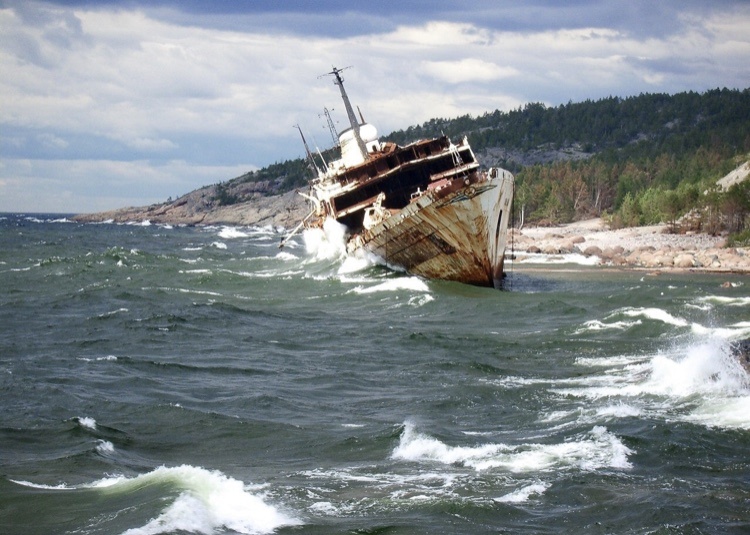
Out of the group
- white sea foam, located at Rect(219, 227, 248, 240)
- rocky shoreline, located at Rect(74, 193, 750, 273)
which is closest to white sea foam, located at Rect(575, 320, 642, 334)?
rocky shoreline, located at Rect(74, 193, 750, 273)

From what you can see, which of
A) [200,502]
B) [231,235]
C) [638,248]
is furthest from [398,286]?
[231,235]

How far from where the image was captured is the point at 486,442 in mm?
17391

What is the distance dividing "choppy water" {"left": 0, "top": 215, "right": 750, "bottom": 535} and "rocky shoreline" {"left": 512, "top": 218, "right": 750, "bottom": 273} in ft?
47.9

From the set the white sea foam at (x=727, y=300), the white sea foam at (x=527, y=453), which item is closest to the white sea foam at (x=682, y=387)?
the white sea foam at (x=527, y=453)

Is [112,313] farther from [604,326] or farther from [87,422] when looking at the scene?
[604,326]

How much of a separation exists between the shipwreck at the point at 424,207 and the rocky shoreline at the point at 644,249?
1407 centimetres

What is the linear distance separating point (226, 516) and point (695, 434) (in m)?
8.81

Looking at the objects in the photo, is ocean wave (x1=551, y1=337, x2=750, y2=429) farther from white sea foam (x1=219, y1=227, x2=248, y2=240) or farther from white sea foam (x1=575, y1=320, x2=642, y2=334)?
white sea foam (x1=219, y1=227, x2=248, y2=240)

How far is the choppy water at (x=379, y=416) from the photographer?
13500 mm

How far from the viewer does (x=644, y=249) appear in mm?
62781

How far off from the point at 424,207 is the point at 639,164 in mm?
83767

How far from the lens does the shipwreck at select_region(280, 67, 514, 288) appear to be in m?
40.3

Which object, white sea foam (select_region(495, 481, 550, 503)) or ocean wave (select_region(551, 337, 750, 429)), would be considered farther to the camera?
ocean wave (select_region(551, 337, 750, 429))

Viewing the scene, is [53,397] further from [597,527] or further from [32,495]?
[597,527]
